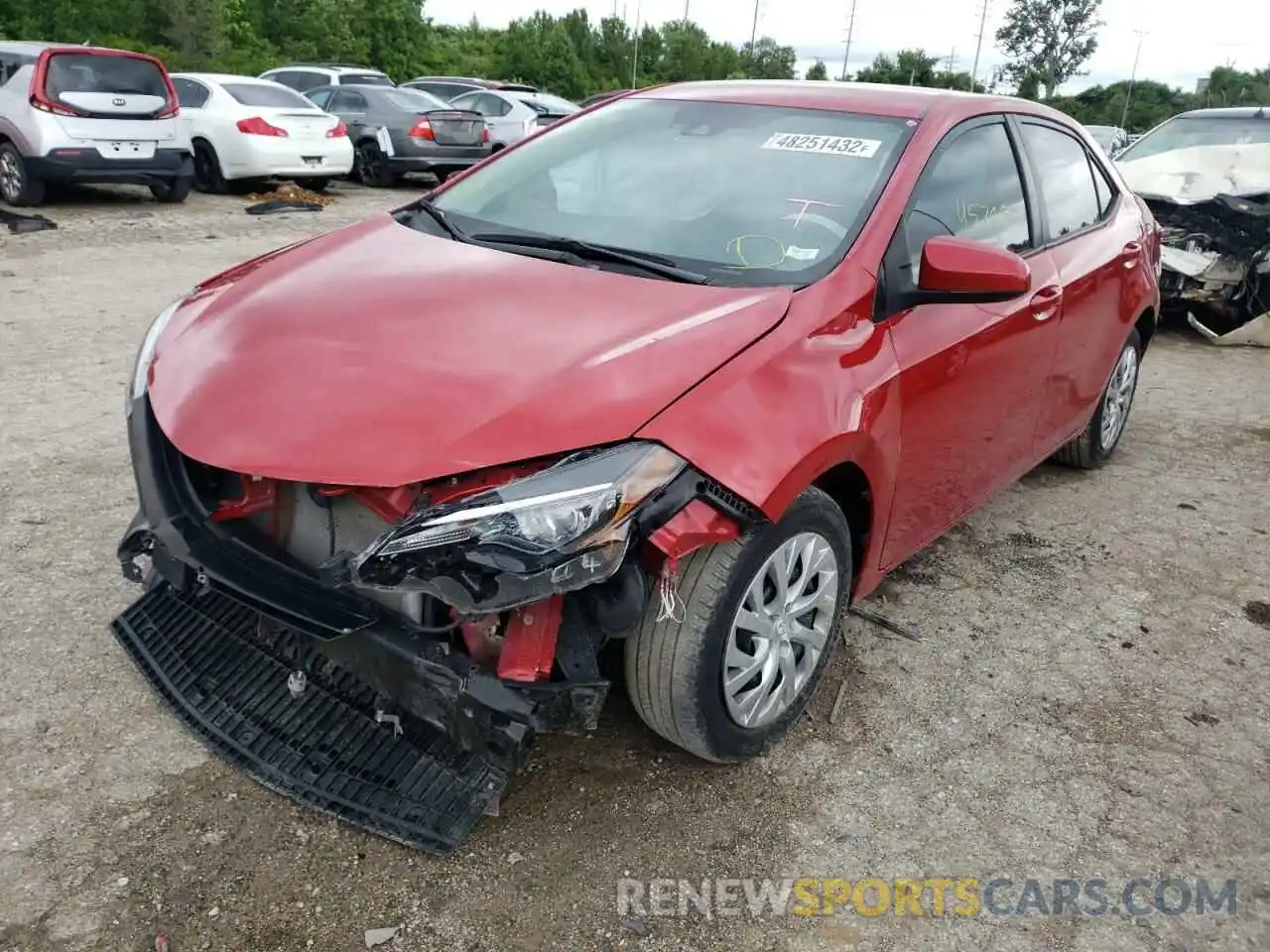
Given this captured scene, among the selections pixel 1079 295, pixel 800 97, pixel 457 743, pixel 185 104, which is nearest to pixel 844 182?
pixel 800 97

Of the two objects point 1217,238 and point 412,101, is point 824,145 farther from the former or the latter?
point 412,101

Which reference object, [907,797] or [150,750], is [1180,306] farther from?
[150,750]

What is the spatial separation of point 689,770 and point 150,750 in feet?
4.45

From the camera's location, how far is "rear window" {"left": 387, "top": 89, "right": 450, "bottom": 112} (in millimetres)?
14391

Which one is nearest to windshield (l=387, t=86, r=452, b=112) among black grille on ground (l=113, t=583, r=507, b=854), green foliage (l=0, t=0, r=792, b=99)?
black grille on ground (l=113, t=583, r=507, b=854)

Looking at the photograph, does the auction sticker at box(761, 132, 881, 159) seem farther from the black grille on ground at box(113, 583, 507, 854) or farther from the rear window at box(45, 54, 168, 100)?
the rear window at box(45, 54, 168, 100)

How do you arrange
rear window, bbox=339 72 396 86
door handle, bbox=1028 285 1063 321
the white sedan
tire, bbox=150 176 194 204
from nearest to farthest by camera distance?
door handle, bbox=1028 285 1063 321 → tire, bbox=150 176 194 204 → the white sedan → rear window, bbox=339 72 396 86

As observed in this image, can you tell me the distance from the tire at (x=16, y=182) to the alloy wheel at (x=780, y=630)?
10.2m

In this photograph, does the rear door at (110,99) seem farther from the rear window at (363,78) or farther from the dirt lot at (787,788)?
the dirt lot at (787,788)

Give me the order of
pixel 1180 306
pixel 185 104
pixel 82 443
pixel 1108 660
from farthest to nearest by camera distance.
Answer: pixel 185 104
pixel 1180 306
pixel 82 443
pixel 1108 660

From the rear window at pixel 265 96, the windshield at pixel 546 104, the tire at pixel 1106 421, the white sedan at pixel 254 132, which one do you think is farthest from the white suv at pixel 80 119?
the tire at pixel 1106 421

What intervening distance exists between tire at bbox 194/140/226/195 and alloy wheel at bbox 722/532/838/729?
11746 mm

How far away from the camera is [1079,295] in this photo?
391cm

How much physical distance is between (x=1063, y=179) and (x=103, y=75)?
9.64 meters
